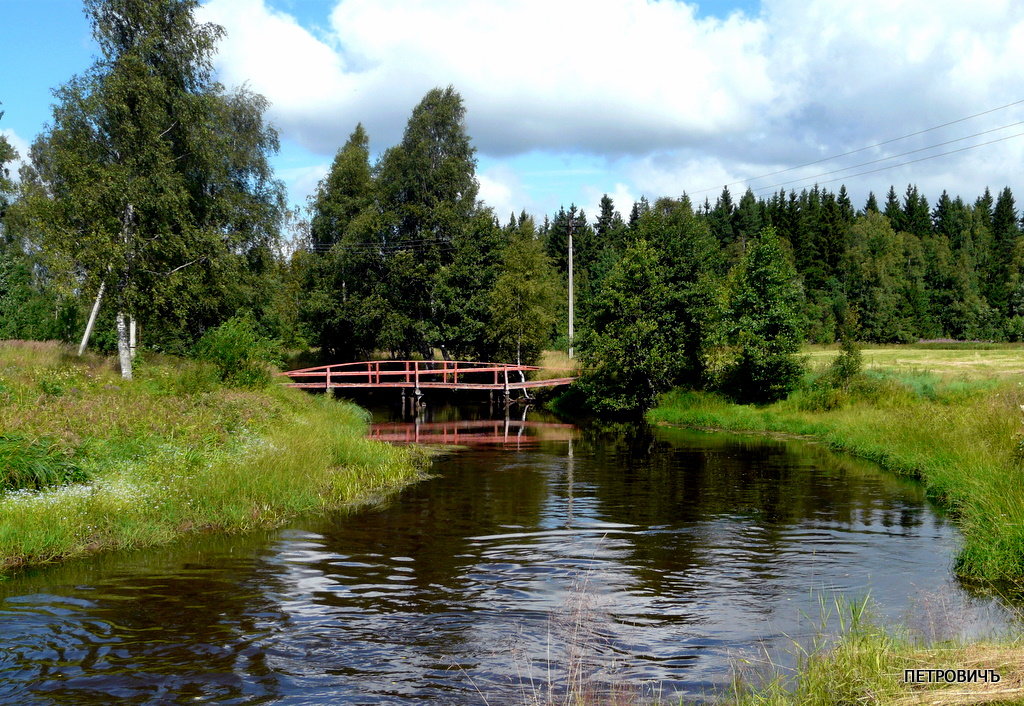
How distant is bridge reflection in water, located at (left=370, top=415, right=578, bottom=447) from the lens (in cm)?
2733

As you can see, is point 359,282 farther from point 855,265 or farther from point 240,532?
point 855,265

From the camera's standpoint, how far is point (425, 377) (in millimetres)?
48781

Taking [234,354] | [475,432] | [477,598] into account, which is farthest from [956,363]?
[477,598]

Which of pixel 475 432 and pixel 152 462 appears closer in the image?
pixel 152 462

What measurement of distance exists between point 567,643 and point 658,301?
26752 mm

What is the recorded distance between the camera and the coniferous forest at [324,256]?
938 inches

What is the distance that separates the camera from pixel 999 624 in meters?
8.27

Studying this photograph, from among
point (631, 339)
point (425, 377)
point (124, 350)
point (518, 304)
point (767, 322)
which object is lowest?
point (425, 377)

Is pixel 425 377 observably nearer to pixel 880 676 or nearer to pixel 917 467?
pixel 917 467

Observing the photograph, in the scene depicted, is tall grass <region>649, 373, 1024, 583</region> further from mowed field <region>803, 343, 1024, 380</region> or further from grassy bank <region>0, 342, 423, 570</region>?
grassy bank <region>0, 342, 423, 570</region>

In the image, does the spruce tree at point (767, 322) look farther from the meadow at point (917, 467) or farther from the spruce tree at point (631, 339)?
the spruce tree at point (631, 339)

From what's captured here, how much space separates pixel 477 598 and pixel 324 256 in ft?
136

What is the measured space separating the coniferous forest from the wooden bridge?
5.53ft

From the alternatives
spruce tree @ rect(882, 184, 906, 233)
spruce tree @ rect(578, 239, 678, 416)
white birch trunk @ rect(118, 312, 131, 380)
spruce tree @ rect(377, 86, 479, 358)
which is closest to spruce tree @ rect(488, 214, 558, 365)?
spruce tree @ rect(377, 86, 479, 358)
